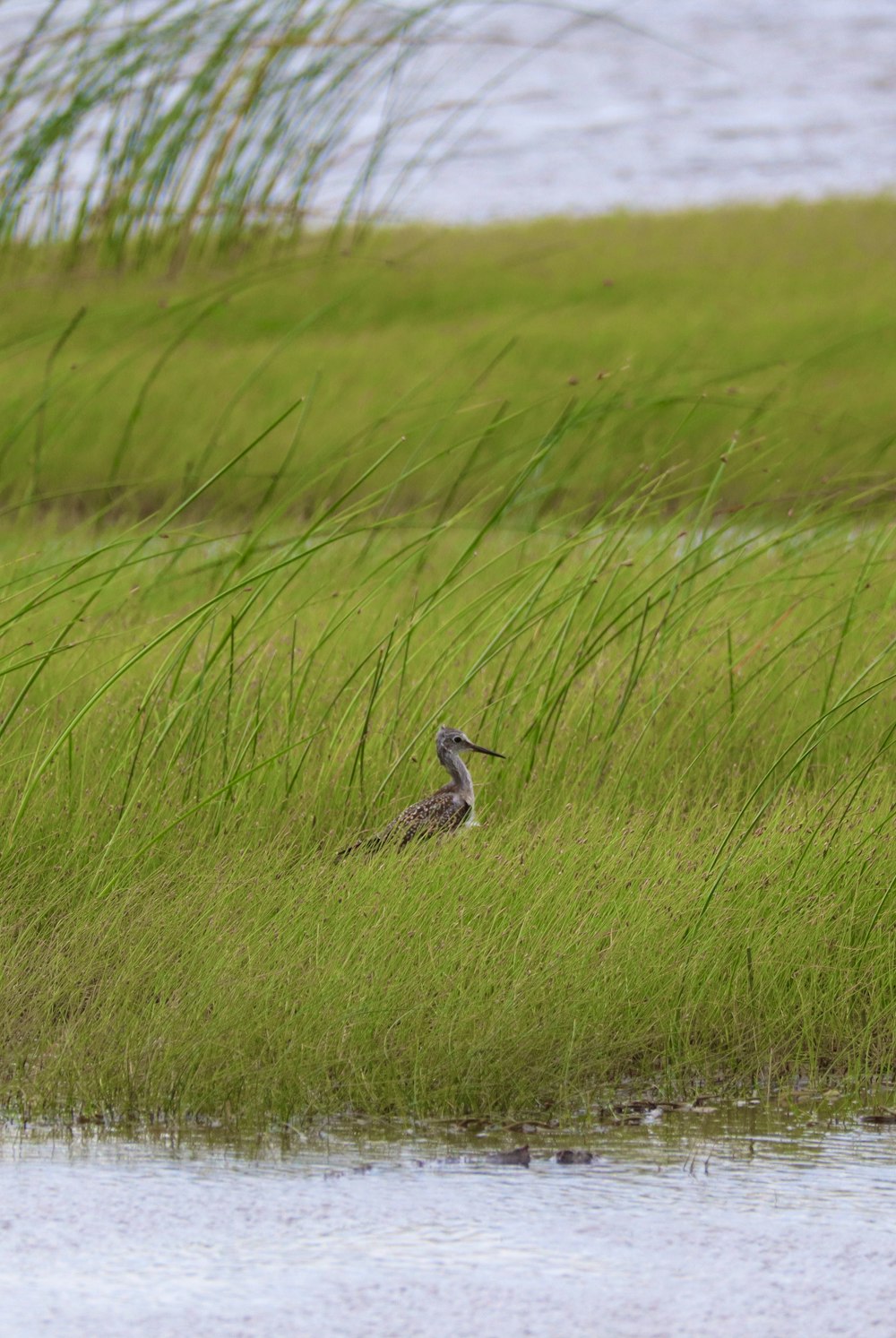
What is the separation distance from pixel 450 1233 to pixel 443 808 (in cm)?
193

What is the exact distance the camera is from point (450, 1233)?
11.3ft

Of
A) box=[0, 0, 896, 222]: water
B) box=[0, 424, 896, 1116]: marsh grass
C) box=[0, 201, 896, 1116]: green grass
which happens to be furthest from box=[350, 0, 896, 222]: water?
box=[0, 424, 896, 1116]: marsh grass

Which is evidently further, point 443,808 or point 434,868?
point 443,808

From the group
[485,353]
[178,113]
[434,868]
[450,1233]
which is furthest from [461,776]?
[485,353]

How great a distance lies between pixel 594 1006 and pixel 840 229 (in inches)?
544

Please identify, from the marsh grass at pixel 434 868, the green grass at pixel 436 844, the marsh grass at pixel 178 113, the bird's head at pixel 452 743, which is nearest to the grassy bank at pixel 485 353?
the marsh grass at pixel 178 113

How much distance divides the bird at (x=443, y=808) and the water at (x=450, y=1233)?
4.04 ft

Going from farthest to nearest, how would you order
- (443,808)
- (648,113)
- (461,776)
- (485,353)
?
(648,113)
(485,353)
(461,776)
(443,808)

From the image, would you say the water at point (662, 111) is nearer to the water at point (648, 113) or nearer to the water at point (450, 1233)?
the water at point (648, 113)

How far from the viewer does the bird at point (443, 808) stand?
517 centimetres

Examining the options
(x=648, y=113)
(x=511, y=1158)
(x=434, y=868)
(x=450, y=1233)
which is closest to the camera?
(x=450, y=1233)

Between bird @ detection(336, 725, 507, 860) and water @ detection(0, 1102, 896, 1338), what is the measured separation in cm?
123

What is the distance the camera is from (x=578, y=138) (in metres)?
21.5

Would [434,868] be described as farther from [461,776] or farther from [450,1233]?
[450,1233]
